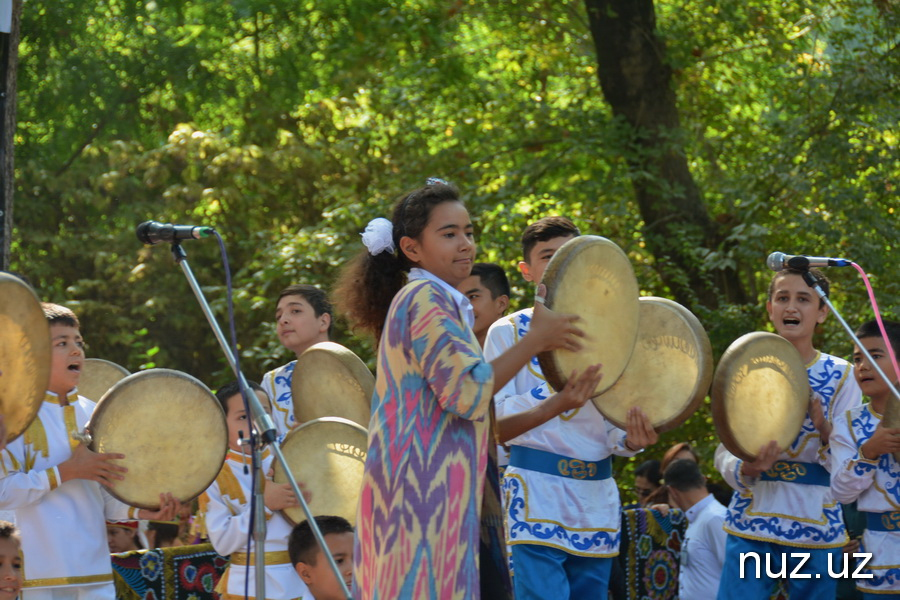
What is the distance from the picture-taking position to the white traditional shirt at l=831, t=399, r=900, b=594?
15.7 feet

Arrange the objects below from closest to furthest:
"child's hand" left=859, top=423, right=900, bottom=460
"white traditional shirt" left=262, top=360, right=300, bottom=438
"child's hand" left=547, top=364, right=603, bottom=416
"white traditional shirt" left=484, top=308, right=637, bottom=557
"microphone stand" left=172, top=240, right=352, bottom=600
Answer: "microphone stand" left=172, top=240, right=352, bottom=600 < "child's hand" left=547, top=364, right=603, bottom=416 < "white traditional shirt" left=484, top=308, right=637, bottom=557 < "child's hand" left=859, top=423, right=900, bottom=460 < "white traditional shirt" left=262, top=360, right=300, bottom=438

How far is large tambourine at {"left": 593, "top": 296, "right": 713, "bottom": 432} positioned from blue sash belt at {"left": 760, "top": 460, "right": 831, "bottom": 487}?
2.93ft

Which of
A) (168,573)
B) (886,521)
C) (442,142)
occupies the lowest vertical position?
(168,573)

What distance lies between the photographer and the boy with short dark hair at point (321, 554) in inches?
175

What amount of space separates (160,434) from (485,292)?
1.65 meters

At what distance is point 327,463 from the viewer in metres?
4.90

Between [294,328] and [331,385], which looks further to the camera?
[294,328]

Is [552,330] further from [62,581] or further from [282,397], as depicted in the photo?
[282,397]

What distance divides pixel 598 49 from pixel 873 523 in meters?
6.34

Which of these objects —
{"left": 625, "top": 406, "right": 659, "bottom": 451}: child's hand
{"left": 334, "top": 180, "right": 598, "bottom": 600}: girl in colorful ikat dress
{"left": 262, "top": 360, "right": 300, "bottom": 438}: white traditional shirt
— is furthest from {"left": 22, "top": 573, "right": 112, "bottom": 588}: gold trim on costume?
{"left": 625, "top": 406, "right": 659, "bottom": 451}: child's hand

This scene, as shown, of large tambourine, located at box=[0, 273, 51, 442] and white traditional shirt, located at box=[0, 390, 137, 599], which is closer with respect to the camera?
large tambourine, located at box=[0, 273, 51, 442]

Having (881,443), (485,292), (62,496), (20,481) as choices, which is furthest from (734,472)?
(20,481)

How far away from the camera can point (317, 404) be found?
5.51 m

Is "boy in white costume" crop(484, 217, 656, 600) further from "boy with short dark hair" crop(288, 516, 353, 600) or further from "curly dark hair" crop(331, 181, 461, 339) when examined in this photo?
"curly dark hair" crop(331, 181, 461, 339)
